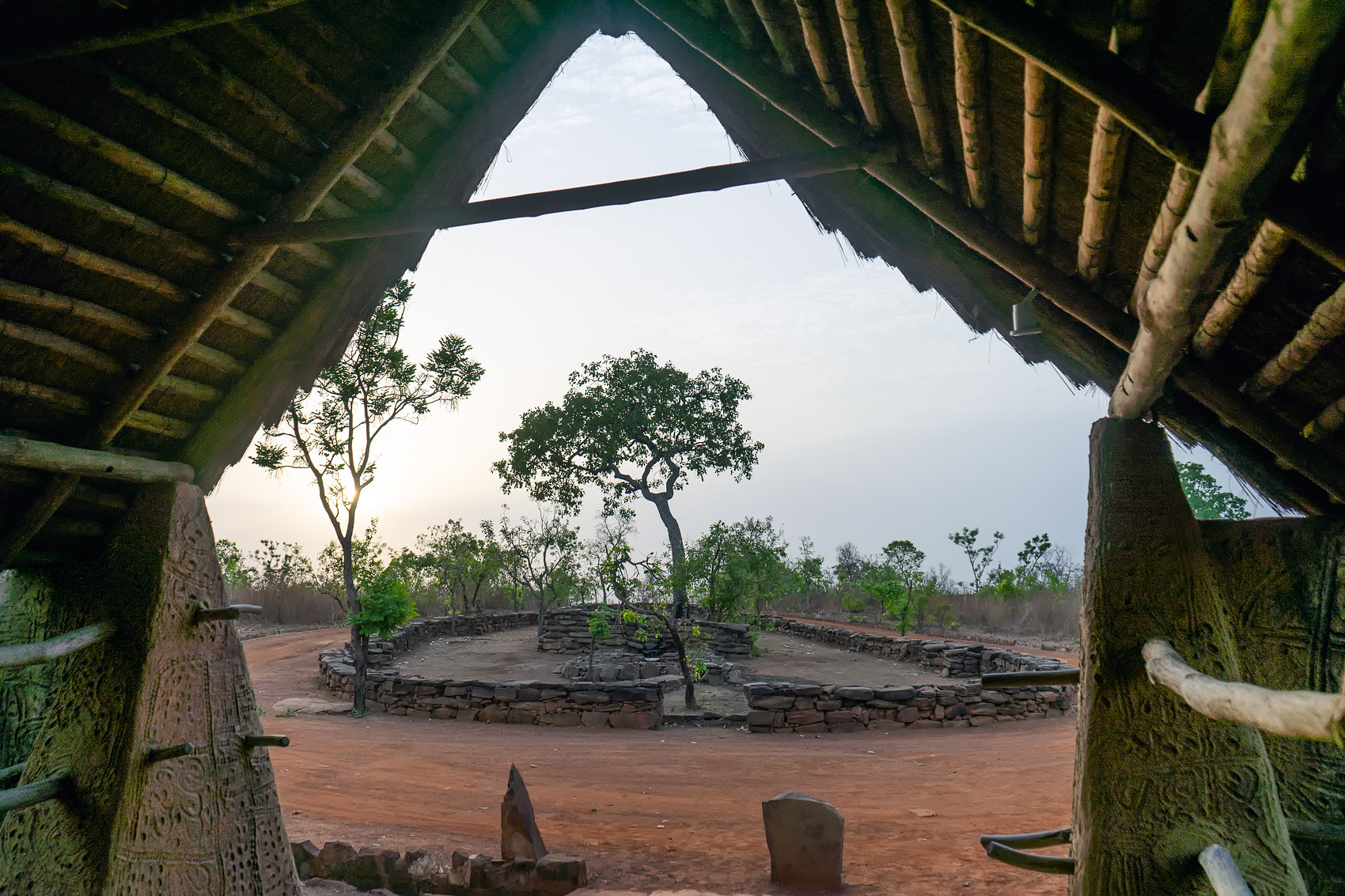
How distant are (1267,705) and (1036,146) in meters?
1.72

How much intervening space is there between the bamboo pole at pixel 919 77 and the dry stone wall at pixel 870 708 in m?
9.58

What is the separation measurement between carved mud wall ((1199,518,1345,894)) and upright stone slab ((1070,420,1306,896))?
316 mm

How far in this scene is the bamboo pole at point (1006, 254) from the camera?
8.21ft

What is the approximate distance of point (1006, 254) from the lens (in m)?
2.76

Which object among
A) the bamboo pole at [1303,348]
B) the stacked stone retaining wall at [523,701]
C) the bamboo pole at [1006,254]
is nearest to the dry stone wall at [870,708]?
the stacked stone retaining wall at [523,701]

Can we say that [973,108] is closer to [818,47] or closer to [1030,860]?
[818,47]

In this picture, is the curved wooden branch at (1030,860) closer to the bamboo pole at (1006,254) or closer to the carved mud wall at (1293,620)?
the carved mud wall at (1293,620)

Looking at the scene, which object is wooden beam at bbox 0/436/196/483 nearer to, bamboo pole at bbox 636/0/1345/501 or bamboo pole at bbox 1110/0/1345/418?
bamboo pole at bbox 636/0/1345/501

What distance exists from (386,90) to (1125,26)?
2882 mm

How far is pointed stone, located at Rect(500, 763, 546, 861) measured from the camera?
17.4ft

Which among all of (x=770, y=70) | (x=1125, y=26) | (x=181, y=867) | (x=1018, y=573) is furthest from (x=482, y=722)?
(x=1018, y=573)

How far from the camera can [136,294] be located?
341 cm

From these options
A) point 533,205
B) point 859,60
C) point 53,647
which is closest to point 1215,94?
point 859,60

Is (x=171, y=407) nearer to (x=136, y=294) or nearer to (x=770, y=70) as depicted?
(x=136, y=294)
